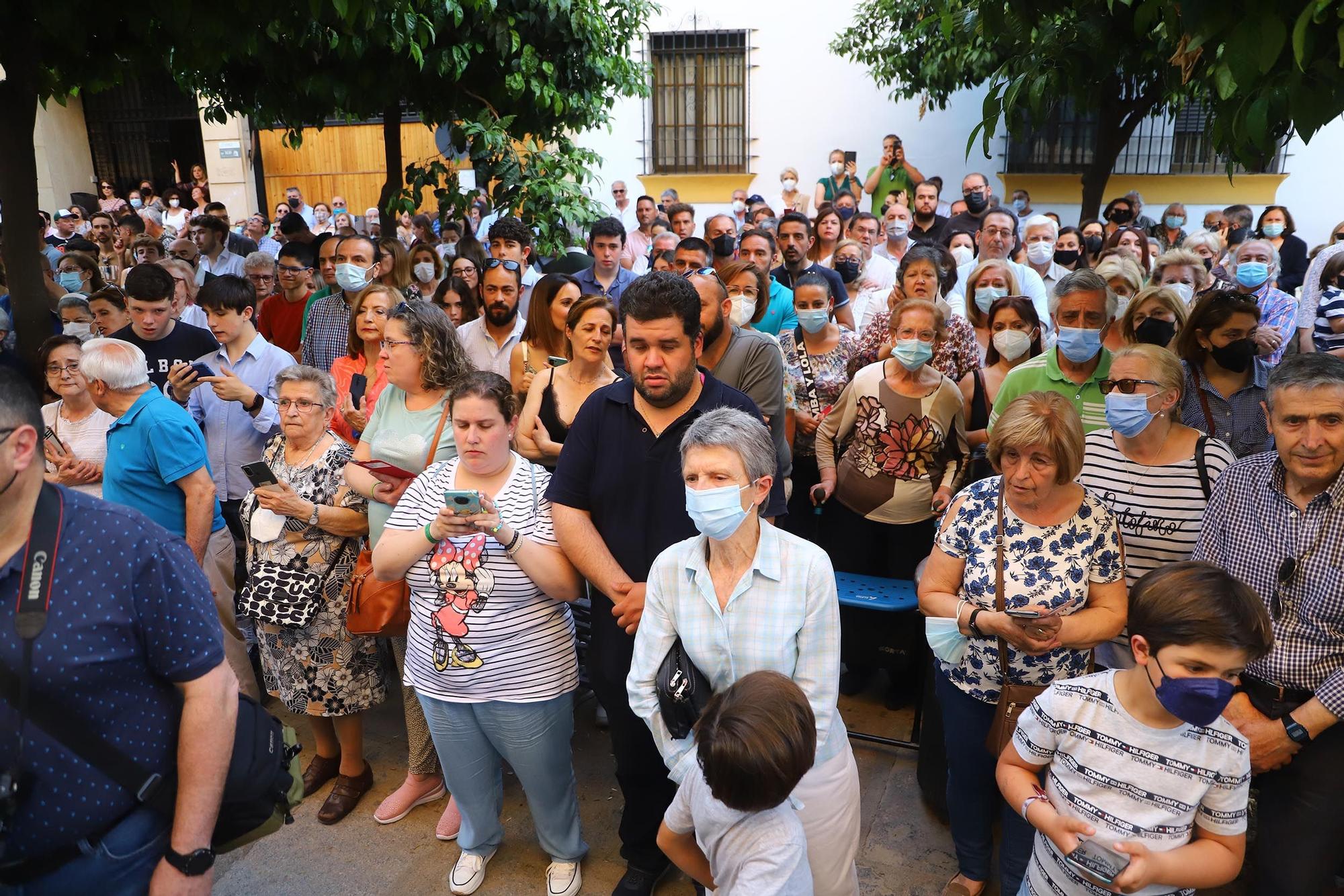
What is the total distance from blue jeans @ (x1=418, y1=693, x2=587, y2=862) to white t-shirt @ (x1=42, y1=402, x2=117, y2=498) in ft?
6.74

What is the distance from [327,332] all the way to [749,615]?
4.38 metres

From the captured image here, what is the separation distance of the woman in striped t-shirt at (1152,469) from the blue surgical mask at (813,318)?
1920mm

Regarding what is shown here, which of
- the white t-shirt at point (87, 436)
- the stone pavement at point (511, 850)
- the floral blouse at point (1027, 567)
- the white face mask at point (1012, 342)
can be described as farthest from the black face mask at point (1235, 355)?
the white t-shirt at point (87, 436)

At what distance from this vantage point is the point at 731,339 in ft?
14.1

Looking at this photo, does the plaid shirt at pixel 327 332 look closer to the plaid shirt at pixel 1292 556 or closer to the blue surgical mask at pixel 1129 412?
the blue surgical mask at pixel 1129 412

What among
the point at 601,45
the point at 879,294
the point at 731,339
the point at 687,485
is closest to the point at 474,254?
the point at 601,45

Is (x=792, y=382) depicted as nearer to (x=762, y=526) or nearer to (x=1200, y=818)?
(x=762, y=526)

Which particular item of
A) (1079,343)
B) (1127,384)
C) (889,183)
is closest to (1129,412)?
(1127,384)

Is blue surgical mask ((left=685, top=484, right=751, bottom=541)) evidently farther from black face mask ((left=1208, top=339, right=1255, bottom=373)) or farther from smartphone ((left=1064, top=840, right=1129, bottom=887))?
black face mask ((left=1208, top=339, right=1255, bottom=373))

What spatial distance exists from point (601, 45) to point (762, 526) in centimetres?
659

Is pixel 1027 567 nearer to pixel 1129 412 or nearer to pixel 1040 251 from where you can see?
pixel 1129 412

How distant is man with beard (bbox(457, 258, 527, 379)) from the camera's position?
17.4 ft

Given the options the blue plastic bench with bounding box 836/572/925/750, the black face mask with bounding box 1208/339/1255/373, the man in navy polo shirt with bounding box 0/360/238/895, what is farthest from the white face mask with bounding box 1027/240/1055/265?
the man in navy polo shirt with bounding box 0/360/238/895

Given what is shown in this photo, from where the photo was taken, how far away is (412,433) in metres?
3.68
